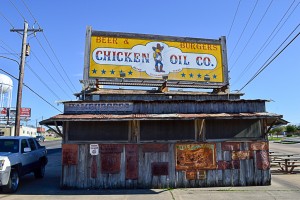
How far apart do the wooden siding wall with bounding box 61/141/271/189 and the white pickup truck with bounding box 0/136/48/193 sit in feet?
5.70

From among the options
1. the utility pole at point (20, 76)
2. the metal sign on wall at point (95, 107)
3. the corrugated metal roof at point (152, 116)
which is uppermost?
the utility pole at point (20, 76)

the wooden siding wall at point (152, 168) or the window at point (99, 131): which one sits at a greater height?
the window at point (99, 131)

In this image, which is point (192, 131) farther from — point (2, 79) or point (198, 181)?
point (2, 79)

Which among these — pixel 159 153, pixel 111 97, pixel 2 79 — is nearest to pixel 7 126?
pixel 2 79

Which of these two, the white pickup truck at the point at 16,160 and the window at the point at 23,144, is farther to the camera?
the window at the point at 23,144

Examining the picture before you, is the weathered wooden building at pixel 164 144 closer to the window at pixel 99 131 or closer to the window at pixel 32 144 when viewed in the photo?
the window at pixel 99 131

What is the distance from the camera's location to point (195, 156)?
1266cm

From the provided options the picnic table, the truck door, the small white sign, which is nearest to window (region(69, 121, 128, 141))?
the small white sign

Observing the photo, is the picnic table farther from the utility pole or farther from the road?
the utility pole

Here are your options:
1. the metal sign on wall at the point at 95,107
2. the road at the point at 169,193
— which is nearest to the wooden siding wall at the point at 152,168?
the road at the point at 169,193

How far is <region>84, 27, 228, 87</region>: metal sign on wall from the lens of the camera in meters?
16.4

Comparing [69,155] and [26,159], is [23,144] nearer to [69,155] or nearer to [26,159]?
[26,159]

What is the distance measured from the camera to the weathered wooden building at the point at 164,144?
40.4 feet

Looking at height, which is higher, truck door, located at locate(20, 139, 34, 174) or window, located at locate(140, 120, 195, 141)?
window, located at locate(140, 120, 195, 141)
